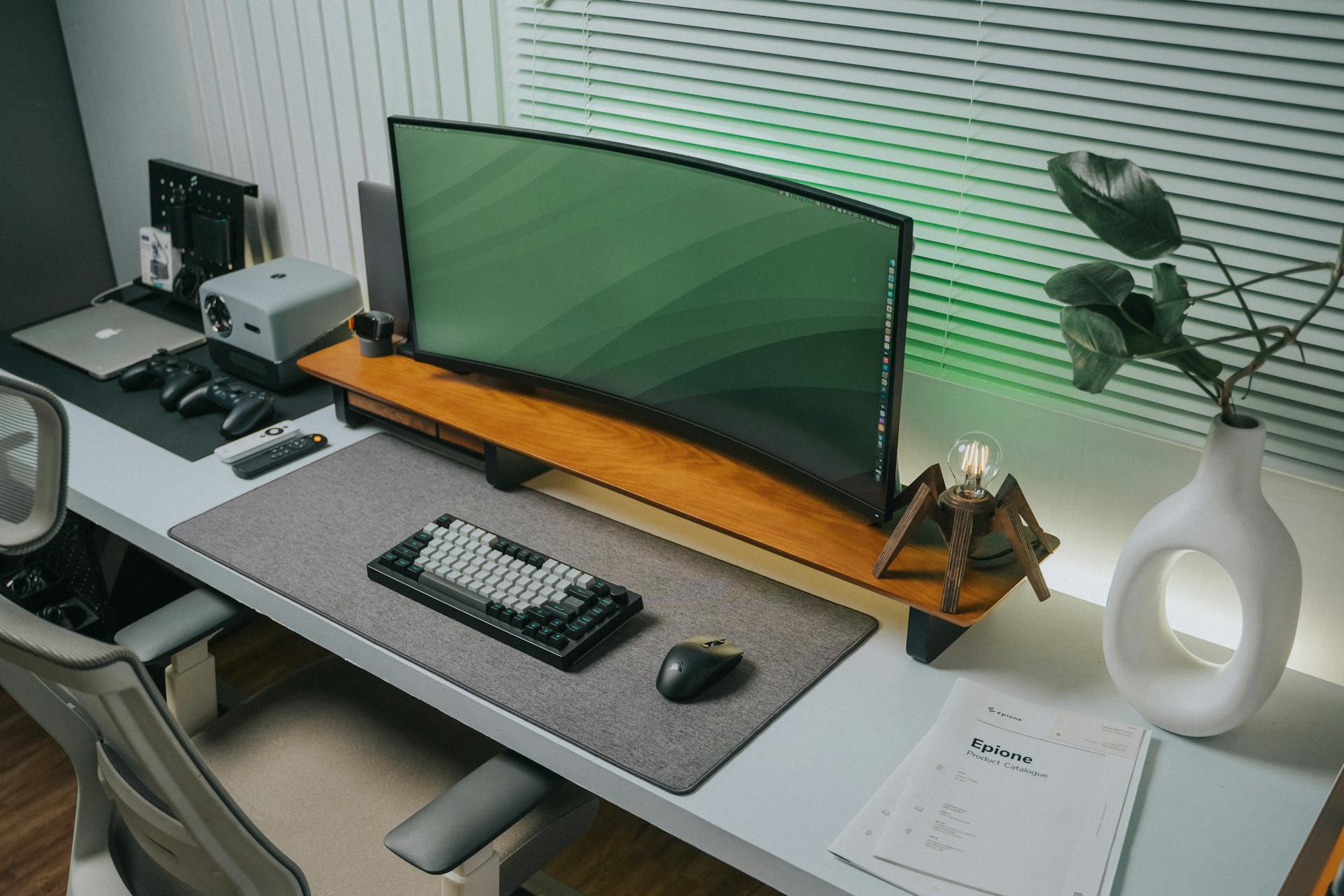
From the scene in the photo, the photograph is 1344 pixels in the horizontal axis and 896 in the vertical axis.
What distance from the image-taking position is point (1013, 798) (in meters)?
1.20

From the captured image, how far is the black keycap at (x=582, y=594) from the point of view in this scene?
1464mm

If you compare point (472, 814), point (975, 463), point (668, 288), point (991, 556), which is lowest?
point (472, 814)

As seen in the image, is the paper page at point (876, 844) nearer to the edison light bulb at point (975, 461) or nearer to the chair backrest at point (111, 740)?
the edison light bulb at point (975, 461)

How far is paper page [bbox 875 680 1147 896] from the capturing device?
1.12m

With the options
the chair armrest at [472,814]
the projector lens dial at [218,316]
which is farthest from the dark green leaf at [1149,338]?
the projector lens dial at [218,316]

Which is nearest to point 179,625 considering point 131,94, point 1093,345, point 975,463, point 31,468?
point 31,468

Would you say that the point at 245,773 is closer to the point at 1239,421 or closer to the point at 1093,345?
the point at 1093,345

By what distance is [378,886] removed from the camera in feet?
4.42

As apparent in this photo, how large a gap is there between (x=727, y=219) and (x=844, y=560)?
18.5 inches

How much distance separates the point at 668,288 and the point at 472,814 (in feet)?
2.49

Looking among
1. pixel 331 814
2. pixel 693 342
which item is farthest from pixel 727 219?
pixel 331 814

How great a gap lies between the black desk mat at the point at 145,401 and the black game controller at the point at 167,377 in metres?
0.02

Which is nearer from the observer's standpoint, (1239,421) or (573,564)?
(1239,421)

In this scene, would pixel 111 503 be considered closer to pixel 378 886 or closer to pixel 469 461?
pixel 469 461
